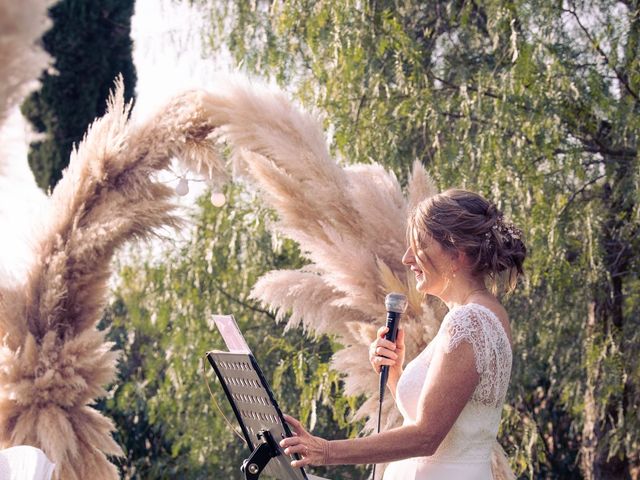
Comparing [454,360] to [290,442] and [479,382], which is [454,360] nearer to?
[479,382]

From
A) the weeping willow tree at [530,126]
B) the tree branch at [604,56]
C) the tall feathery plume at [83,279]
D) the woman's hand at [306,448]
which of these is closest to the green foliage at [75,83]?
the weeping willow tree at [530,126]

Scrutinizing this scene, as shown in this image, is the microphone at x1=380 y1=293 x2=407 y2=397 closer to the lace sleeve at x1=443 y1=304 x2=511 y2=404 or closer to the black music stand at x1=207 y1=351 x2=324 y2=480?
the lace sleeve at x1=443 y1=304 x2=511 y2=404

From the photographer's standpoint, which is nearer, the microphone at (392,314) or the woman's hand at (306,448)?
the woman's hand at (306,448)

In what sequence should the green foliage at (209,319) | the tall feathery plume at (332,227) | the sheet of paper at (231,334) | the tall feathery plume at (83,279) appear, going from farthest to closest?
1. the green foliage at (209,319)
2. the tall feathery plume at (83,279)
3. the tall feathery plume at (332,227)
4. the sheet of paper at (231,334)

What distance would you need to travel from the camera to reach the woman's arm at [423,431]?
1.98 m

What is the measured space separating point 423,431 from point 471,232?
18.9 inches

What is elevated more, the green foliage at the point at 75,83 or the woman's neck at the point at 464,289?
the green foliage at the point at 75,83

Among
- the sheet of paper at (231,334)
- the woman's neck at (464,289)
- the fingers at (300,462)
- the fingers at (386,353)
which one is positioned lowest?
the fingers at (300,462)

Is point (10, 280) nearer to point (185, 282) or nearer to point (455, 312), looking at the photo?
point (455, 312)

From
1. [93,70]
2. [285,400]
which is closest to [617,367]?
[285,400]

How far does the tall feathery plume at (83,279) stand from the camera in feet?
10.8

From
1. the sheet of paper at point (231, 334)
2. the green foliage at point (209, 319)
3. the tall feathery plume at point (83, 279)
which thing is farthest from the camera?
the green foliage at point (209, 319)

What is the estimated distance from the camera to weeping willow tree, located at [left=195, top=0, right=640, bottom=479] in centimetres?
457

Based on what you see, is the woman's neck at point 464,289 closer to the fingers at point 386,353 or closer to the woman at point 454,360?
the woman at point 454,360
